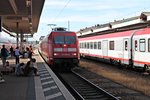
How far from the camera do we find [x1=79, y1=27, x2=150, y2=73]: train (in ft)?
79.0

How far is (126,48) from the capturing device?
93.6 ft

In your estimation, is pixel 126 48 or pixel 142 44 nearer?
pixel 142 44

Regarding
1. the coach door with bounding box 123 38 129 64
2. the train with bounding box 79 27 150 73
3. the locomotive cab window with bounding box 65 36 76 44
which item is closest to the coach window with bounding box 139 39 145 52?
the train with bounding box 79 27 150 73

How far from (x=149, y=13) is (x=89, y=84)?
1714cm

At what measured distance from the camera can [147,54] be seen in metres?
23.4

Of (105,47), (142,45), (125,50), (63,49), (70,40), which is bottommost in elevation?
(125,50)

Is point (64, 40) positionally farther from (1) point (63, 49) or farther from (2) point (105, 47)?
(2) point (105, 47)

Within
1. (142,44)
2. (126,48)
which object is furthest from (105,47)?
(142,44)

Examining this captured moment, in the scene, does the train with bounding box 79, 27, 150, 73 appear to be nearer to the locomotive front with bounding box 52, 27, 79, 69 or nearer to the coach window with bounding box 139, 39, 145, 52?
the coach window with bounding box 139, 39, 145, 52

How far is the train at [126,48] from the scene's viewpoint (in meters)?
24.1

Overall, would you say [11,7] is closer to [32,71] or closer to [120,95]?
[32,71]

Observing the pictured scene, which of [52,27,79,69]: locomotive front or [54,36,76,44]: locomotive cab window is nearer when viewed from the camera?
[52,27,79,69]: locomotive front

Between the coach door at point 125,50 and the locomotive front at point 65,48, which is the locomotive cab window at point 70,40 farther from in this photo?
the coach door at point 125,50

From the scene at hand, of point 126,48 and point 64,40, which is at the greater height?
point 64,40
